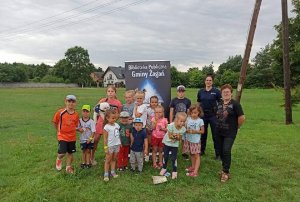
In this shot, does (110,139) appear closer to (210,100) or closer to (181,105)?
(181,105)

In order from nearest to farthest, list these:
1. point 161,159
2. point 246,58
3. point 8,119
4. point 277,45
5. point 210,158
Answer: point 161,159, point 210,158, point 246,58, point 8,119, point 277,45

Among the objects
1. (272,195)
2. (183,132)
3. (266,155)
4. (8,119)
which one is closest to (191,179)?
(183,132)

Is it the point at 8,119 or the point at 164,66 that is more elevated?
the point at 164,66

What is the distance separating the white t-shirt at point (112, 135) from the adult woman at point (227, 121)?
2.05 metres

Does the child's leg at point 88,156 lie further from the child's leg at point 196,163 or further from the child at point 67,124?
the child's leg at point 196,163

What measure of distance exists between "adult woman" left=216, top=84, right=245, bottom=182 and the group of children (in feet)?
1.64

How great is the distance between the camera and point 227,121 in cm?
653

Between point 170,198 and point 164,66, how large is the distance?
364 centimetres

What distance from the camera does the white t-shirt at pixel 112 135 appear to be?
6.54 m

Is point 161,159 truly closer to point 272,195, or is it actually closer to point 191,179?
point 191,179

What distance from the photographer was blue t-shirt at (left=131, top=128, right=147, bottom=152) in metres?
6.84

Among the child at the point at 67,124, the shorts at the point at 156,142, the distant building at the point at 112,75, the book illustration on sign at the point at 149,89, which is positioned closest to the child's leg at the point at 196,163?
the shorts at the point at 156,142

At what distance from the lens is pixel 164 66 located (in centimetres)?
836

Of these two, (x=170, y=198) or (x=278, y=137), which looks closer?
(x=170, y=198)
